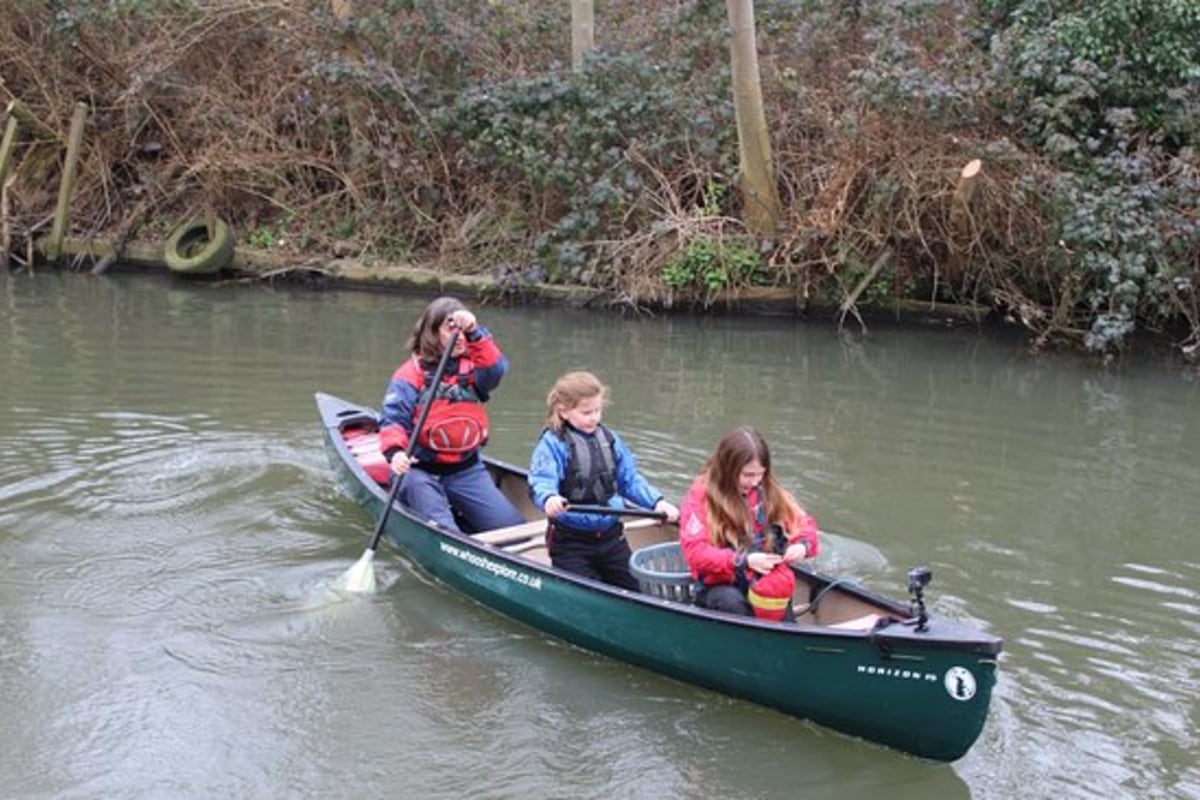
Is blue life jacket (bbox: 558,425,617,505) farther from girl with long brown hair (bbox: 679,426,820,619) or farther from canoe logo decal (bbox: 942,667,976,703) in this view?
canoe logo decal (bbox: 942,667,976,703)

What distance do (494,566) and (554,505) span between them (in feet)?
1.75

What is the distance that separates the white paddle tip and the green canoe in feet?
0.82

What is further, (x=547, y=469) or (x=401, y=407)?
(x=401, y=407)

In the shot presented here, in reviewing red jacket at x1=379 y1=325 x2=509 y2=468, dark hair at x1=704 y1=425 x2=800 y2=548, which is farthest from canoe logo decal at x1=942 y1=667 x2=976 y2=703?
red jacket at x1=379 y1=325 x2=509 y2=468

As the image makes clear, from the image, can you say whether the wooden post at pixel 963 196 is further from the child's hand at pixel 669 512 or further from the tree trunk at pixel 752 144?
the child's hand at pixel 669 512

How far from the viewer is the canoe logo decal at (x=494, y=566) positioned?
577cm

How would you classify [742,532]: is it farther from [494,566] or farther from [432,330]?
[432,330]

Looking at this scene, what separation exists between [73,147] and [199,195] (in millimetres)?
1611

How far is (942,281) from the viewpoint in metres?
13.5

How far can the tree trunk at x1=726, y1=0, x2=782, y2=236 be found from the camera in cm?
1320

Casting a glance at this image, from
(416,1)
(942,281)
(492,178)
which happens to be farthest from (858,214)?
(416,1)

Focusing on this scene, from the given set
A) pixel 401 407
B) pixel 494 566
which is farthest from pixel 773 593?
pixel 401 407

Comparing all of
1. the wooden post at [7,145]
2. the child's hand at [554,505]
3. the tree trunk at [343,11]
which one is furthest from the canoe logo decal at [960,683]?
the wooden post at [7,145]

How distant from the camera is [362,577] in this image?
21.2 feet
